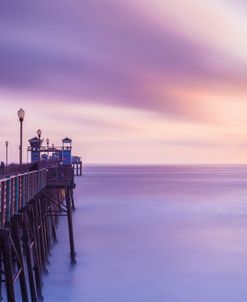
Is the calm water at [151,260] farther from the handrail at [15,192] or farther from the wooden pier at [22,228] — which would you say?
the handrail at [15,192]

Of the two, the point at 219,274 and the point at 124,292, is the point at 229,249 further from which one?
the point at 124,292

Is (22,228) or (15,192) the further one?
(22,228)

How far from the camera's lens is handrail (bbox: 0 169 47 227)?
12.5m

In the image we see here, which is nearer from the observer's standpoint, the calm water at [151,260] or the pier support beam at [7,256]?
the pier support beam at [7,256]

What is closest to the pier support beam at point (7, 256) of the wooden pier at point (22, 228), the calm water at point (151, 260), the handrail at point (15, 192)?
the wooden pier at point (22, 228)

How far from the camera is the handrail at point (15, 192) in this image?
1247 cm

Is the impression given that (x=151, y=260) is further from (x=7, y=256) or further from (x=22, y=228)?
(x=7, y=256)

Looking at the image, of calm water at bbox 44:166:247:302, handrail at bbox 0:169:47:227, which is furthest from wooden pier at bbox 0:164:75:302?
calm water at bbox 44:166:247:302

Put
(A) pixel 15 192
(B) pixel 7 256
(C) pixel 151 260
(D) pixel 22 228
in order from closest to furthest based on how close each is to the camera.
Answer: (B) pixel 7 256 → (A) pixel 15 192 → (D) pixel 22 228 → (C) pixel 151 260

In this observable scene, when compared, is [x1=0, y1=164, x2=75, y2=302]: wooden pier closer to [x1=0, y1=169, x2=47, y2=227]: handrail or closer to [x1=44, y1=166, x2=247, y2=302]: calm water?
[x1=0, y1=169, x2=47, y2=227]: handrail

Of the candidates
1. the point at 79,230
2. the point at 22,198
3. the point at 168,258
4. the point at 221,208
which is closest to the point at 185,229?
the point at 79,230

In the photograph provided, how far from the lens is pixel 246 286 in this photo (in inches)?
793

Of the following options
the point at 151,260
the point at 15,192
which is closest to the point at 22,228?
the point at 15,192

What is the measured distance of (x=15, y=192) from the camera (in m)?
14.8
